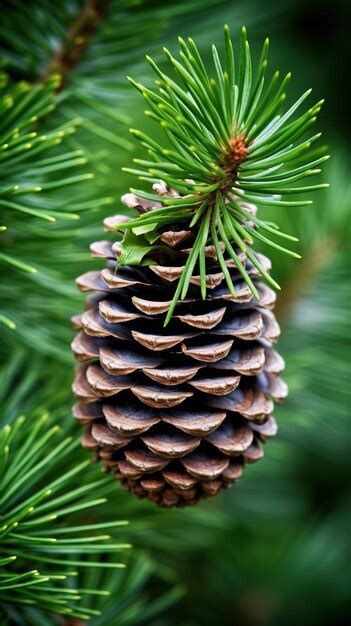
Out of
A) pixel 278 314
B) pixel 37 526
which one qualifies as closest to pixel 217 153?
pixel 37 526

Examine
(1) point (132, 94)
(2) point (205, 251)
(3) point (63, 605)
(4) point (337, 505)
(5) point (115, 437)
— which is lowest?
(4) point (337, 505)

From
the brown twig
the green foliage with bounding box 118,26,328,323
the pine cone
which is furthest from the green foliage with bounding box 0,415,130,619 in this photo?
the brown twig

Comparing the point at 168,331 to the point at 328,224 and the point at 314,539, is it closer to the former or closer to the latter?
the point at 328,224

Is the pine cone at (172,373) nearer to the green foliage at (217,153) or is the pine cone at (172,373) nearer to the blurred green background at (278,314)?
the green foliage at (217,153)

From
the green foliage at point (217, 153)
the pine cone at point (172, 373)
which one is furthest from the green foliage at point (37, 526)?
the green foliage at point (217, 153)

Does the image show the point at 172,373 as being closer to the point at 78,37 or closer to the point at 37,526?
the point at 37,526

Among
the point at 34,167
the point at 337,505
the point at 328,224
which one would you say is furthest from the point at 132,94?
the point at 337,505

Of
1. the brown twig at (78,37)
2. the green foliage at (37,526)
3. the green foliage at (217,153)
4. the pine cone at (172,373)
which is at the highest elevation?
the brown twig at (78,37)
